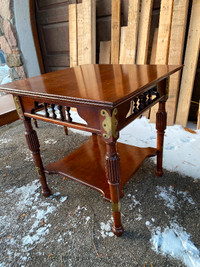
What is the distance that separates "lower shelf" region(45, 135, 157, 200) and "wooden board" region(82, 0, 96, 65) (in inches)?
62.8

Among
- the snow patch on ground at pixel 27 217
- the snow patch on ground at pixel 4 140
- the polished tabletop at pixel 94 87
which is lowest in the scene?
the snow patch on ground at pixel 4 140

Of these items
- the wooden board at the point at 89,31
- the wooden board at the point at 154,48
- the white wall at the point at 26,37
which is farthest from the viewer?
the white wall at the point at 26,37

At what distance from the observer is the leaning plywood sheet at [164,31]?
7.39 ft

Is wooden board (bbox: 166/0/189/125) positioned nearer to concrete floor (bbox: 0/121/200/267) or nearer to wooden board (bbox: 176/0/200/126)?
wooden board (bbox: 176/0/200/126)

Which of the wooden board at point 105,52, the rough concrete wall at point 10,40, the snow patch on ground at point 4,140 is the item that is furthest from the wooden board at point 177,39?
the rough concrete wall at point 10,40

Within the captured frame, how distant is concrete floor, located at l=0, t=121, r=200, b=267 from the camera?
122 cm

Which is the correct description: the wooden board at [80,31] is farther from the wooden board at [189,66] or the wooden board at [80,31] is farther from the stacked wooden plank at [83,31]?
the wooden board at [189,66]

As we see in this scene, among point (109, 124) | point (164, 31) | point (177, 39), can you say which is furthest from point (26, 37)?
point (109, 124)

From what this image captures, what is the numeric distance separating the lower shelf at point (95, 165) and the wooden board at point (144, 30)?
1.31 metres

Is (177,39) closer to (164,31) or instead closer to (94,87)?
(164,31)

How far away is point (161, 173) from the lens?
5.95 ft

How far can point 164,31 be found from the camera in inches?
91.8

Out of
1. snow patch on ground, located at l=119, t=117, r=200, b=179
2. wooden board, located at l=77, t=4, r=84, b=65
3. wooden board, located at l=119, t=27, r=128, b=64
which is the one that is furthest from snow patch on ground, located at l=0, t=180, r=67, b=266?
wooden board, located at l=77, t=4, r=84, b=65

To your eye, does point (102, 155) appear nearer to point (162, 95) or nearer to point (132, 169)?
point (132, 169)
